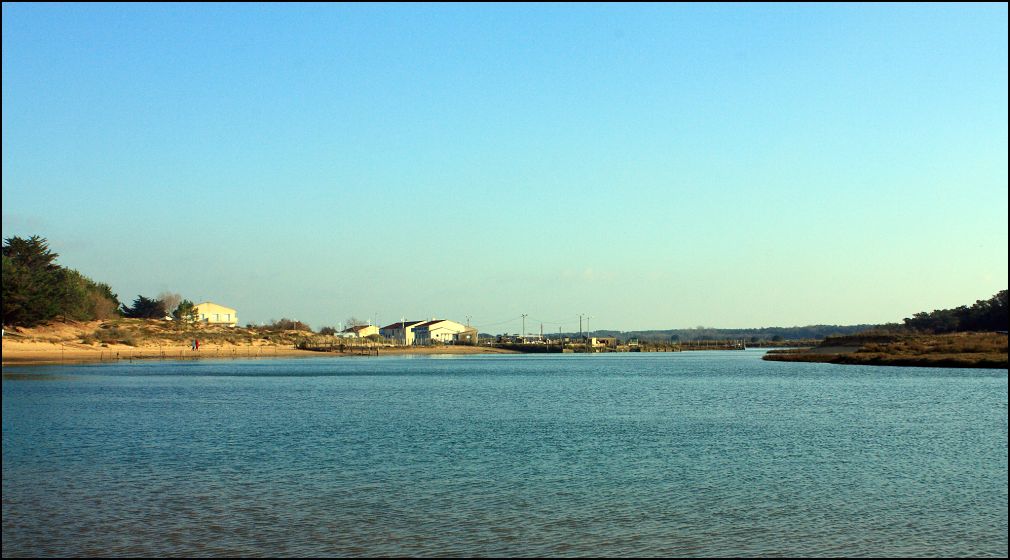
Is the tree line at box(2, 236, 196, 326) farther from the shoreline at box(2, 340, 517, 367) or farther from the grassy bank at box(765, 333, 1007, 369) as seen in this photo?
the grassy bank at box(765, 333, 1007, 369)

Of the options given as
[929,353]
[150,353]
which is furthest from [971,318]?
[150,353]

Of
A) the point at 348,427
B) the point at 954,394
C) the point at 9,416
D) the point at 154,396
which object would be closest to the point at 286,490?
the point at 348,427

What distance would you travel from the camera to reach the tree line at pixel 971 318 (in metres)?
124

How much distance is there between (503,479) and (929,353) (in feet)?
278

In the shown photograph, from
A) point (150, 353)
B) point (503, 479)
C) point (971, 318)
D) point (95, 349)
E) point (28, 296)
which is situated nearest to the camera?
point (503, 479)

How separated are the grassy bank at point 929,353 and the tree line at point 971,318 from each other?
14189mm

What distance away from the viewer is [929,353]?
92812 mm

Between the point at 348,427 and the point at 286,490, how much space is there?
13801mm

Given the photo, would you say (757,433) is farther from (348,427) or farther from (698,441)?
(348,427)

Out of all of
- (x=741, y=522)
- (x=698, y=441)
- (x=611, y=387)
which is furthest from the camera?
(x=611, y=387)

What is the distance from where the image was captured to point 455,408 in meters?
44.1

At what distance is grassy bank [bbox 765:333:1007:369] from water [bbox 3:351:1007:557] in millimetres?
41885

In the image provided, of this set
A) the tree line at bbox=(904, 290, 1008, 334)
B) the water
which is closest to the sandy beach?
the water

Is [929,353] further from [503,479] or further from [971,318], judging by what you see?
[503,479]
